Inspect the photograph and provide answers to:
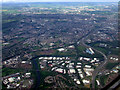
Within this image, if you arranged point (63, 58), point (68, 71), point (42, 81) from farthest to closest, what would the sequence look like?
point (63, 58) < point (68, 71) < point (42, 81)

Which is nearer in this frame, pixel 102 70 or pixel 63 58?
pixel 102 70

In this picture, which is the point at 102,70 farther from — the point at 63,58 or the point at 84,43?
the point at 84,43

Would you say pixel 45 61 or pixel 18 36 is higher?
pixel 18 36

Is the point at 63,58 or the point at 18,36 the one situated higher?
the point at 18,36

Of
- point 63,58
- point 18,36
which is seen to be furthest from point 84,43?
point 18,36

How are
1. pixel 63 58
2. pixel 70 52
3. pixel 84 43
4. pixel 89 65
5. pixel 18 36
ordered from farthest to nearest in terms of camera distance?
pixel 18 36
pixel 84 43
pixel 70 52
pixel 63 58
pixel 89 65

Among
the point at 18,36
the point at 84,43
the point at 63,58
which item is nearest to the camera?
the point at 63,58

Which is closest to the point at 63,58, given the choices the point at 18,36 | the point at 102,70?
the point at 102,70

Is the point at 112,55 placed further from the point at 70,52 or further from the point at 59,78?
the point at 59,78

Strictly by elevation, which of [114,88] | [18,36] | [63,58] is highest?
[18,36]

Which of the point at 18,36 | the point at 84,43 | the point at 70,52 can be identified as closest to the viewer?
the point at 70,52
